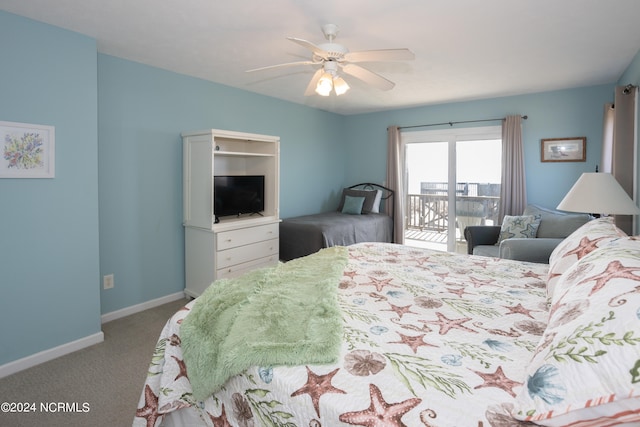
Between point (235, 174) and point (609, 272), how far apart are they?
12.5ft

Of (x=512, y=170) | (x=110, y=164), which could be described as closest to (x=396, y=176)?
(x=512, y=170)

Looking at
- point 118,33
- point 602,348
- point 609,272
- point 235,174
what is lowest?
point 602,348

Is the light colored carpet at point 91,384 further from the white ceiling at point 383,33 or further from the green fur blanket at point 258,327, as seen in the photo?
the white ceiling at point 383,33

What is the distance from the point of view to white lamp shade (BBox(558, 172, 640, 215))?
8.18ft

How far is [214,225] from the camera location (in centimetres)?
350

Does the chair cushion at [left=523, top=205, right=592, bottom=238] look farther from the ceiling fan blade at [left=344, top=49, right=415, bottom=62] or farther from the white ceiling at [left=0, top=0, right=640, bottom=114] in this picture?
the ceiling fan blade at [left=344, top=49, right=415, bottom=62]

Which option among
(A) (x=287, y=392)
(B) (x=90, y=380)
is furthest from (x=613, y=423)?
(B) (x=90, y=380)

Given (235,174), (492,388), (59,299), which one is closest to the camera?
(492,388)

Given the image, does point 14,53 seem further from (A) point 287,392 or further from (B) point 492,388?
(B) point 492,388

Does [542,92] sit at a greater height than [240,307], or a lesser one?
greater

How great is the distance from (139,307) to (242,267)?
1.04 metres

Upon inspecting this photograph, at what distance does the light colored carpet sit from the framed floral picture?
1335 mm

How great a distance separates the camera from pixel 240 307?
147cm

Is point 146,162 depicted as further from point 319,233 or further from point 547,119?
point 547,119
